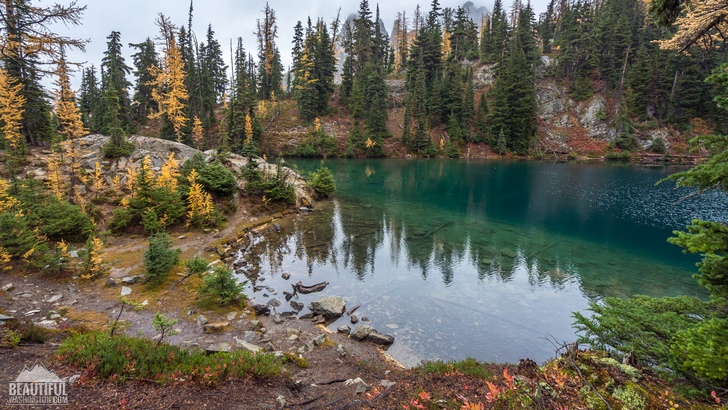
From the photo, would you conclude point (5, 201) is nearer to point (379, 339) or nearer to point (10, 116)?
point (10, 116)

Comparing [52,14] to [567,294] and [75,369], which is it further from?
[567,294]

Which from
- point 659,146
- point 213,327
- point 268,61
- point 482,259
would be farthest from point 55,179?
point 659,146

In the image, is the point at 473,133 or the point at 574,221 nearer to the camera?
the point at 574,221

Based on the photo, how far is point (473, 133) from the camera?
73438mm

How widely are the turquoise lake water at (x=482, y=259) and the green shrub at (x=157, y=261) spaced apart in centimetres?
359

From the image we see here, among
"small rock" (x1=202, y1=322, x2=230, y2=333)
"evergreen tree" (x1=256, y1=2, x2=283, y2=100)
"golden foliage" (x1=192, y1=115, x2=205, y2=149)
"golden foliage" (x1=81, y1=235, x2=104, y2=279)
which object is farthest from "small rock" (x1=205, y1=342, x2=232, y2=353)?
"evergreen tree" (x1=256, y1=2, x2=283, y2=100)

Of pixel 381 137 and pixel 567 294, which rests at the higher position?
pixel 381 137

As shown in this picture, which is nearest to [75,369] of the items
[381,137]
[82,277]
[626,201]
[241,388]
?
[241,388]

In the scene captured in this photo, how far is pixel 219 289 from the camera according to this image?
39.8ft

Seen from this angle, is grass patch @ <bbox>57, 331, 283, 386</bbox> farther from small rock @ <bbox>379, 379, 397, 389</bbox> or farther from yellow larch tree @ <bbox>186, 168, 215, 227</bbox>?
yellow larch tree @ <bbox>186, 168, 215, 227</bbox>

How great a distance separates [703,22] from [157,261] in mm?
18133

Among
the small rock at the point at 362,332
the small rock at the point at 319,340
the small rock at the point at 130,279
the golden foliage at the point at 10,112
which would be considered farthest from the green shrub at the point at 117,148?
the small rock at the point at 362,332

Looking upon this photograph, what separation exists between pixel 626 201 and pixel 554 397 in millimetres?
37140

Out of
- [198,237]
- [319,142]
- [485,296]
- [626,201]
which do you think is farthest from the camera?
[319,142]
